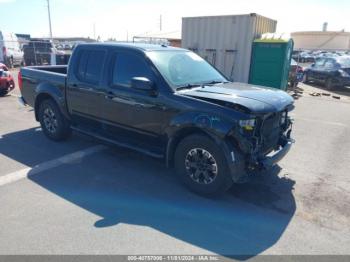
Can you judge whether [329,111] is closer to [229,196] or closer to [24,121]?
[229,196]

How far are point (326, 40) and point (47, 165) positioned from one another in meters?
78.5

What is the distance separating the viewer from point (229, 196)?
4.29 m

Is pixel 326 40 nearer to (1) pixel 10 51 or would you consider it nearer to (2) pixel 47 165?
(1) pixel 10 51

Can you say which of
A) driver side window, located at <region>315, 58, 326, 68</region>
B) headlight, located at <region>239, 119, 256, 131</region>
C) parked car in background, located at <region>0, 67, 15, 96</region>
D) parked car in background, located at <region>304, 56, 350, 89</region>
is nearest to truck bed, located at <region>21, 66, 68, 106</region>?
headlight, located at <region>239, 119, 256, 131</region>

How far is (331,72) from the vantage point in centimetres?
1566

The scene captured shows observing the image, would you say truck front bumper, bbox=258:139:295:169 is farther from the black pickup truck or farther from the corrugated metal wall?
the corrugated metal wall

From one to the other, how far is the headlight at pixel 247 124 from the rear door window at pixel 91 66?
258cm

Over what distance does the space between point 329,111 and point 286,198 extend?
717 centimetres

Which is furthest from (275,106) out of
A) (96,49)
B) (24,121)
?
(24,121)

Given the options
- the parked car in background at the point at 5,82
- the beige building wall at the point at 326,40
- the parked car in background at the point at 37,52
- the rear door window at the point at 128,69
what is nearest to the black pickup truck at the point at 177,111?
the rear door window at the point at 128,69

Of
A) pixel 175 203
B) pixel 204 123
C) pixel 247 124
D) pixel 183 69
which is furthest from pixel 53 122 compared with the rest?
pixel 247 124

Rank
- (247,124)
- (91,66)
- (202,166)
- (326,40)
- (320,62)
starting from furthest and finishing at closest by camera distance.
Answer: (326,40)
(320,62)
(91,66)
(202,166)
(247,124)

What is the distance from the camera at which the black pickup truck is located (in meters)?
3.90

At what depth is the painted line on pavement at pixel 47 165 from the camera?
Answer: 4633 millimetres
